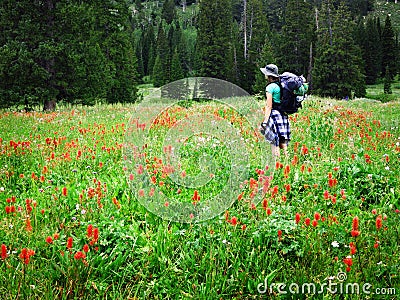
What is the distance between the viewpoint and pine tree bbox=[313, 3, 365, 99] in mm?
46688

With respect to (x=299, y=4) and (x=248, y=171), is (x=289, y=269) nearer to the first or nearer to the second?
(x=248, y=171)

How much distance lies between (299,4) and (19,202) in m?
55.3

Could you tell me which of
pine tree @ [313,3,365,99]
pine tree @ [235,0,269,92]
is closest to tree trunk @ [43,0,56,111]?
pine tree @ [313,3,365,99]

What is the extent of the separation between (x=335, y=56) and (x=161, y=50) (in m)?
53.8

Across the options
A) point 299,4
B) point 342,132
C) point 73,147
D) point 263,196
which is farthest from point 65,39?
point 299,4

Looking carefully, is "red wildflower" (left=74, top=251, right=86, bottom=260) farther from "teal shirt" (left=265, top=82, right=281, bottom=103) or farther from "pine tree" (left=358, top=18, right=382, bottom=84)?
"pine tree" (left=358, top=18, right=382, bottom=84)

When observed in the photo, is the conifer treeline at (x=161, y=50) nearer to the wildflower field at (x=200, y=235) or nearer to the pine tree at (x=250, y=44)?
the pine tree at (x=250, y=44)

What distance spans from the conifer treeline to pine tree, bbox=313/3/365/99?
0.13 meters

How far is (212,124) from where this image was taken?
8703 mm

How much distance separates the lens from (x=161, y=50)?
301 ft

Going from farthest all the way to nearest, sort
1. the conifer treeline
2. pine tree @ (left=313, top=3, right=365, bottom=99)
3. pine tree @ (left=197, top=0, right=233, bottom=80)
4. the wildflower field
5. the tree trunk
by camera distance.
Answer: pine tree @ (left=313, top=3, right=365, bottom=99), pine tree @ (left=197, top=0, right=233, bottom=80), the tree trunk, the conifer treeline, the wildflower field

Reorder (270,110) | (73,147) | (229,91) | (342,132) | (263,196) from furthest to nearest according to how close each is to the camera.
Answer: (342,132)
(73,147)
(270,110)
(229,91)
(263,196)

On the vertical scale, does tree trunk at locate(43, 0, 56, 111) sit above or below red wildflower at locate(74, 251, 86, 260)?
above

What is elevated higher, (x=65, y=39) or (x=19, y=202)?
(x=65, y=39)
